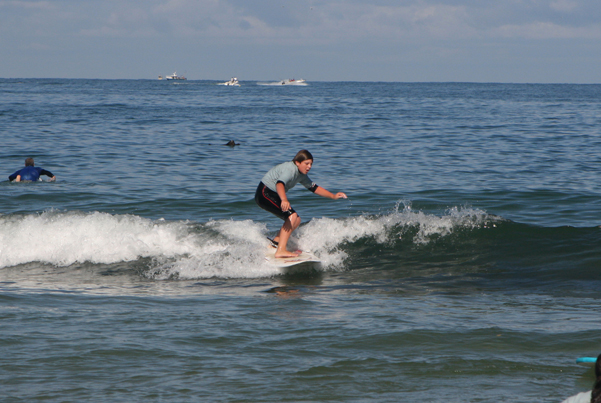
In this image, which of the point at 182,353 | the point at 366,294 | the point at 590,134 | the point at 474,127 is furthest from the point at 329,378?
the point at 474,127

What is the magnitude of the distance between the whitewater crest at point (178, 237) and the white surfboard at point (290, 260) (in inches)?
11.9

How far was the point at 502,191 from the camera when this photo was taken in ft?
50.8

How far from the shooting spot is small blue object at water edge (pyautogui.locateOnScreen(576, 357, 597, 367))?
16.3 feet

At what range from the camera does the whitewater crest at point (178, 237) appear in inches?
410

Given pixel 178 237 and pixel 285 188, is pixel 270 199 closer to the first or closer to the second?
pixel 285 188

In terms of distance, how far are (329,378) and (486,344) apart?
175 cm

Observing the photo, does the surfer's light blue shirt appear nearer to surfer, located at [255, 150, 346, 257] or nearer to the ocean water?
surfer, located at [255, 150, 346, 257]

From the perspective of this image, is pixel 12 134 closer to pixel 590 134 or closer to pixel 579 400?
pixel 590 134

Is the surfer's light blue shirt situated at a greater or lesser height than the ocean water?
greater

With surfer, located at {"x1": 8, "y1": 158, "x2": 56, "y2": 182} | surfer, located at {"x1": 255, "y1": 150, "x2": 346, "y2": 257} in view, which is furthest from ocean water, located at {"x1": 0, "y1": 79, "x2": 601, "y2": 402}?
surfer, located at {"x1": 255, "y1": 150, "x2": 346, "y2": 257}

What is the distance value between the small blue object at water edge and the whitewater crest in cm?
497

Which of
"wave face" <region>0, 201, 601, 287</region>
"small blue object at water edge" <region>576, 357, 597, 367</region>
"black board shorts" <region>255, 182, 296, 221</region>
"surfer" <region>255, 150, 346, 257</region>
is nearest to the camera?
"small blue object at water edge" <region>576, 357, 597, 367</region>

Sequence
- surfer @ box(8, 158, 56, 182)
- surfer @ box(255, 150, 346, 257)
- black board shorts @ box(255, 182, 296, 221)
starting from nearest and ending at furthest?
surfer @ box(255, 150, 346, 257) → black board shorts @ box(255, 182, 296, 221) → surfer @ box(8, 158, 56, 182)

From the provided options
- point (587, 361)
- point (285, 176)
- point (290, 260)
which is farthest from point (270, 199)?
point (587, 361)
